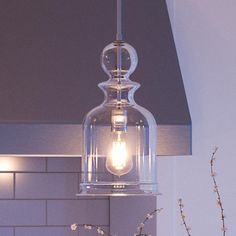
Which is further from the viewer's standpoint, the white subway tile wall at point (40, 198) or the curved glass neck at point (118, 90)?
the white subway tile wall at point (40, 198)

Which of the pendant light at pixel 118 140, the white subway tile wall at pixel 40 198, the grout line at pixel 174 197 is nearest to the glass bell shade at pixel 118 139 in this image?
the pendant light at pixel 118 140

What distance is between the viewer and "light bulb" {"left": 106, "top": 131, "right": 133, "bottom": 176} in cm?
105

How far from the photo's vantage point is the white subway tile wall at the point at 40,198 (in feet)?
8.95

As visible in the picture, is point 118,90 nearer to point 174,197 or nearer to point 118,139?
point 118,139

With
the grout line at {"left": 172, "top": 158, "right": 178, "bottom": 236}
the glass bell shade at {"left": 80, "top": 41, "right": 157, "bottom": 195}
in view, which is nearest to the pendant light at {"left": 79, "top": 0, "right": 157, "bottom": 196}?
the glass bell shade at {"left": 80, "top": 41, "right": 157, "bottom": 195}

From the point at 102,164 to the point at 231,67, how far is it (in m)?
1.06

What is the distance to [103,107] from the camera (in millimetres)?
1090

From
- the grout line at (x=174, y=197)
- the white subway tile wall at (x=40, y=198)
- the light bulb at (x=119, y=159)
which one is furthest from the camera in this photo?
the white subway tile wall at (x=40, y=198)

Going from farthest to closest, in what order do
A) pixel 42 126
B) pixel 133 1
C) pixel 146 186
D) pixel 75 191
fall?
pixel 75 191
pixel 133 1
pixel 42 126
pixel 146 186

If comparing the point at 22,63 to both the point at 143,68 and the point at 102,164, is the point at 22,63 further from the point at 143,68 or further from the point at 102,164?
the point at 102,164

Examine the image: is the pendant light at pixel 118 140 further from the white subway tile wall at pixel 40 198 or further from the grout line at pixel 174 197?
the white subway tile wall at pixel 40 198

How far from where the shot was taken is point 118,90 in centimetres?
109

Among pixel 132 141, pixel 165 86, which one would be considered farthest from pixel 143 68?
pixel 132 141

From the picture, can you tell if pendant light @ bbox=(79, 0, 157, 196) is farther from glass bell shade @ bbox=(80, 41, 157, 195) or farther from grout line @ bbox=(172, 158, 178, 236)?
grout line @ bbox=(172, 158, 178, 236)
